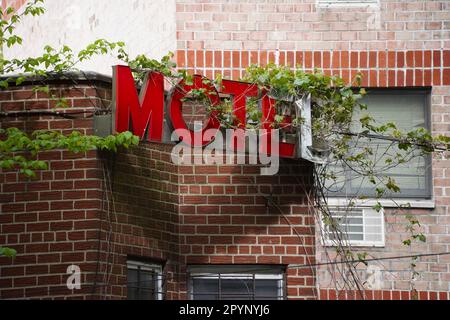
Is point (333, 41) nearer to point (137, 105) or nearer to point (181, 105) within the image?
point (181, 105)

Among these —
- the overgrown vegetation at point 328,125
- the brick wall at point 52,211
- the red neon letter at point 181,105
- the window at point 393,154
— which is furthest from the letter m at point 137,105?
the window at point 393,154

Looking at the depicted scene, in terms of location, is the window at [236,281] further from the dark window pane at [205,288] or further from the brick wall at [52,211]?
the brick wall at [52,211]

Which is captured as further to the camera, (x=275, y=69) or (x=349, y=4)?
(x=349, y=4)

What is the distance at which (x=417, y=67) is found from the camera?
16281mm

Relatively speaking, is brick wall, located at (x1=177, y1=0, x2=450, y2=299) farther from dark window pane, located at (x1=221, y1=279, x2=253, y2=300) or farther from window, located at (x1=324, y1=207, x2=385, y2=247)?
dark window pane, located at (x1=221, y1=279, x2=253, y2=300)

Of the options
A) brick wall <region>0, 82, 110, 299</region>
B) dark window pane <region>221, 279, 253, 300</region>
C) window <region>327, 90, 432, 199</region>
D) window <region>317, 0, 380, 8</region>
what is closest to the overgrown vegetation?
window <region>327, 90, 432, 199</region>

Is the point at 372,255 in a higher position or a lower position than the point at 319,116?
lower

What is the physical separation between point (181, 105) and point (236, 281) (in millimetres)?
2383

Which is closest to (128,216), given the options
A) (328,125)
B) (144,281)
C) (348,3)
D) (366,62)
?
(144,281)

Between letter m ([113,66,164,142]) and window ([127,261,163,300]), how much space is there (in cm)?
170

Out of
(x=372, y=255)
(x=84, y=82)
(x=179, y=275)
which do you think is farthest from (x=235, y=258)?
(x=84, y=82)

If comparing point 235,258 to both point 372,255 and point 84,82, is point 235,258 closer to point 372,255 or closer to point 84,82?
point 372,255

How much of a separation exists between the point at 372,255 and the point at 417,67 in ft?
8.25

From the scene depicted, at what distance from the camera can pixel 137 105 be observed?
14.3 m
